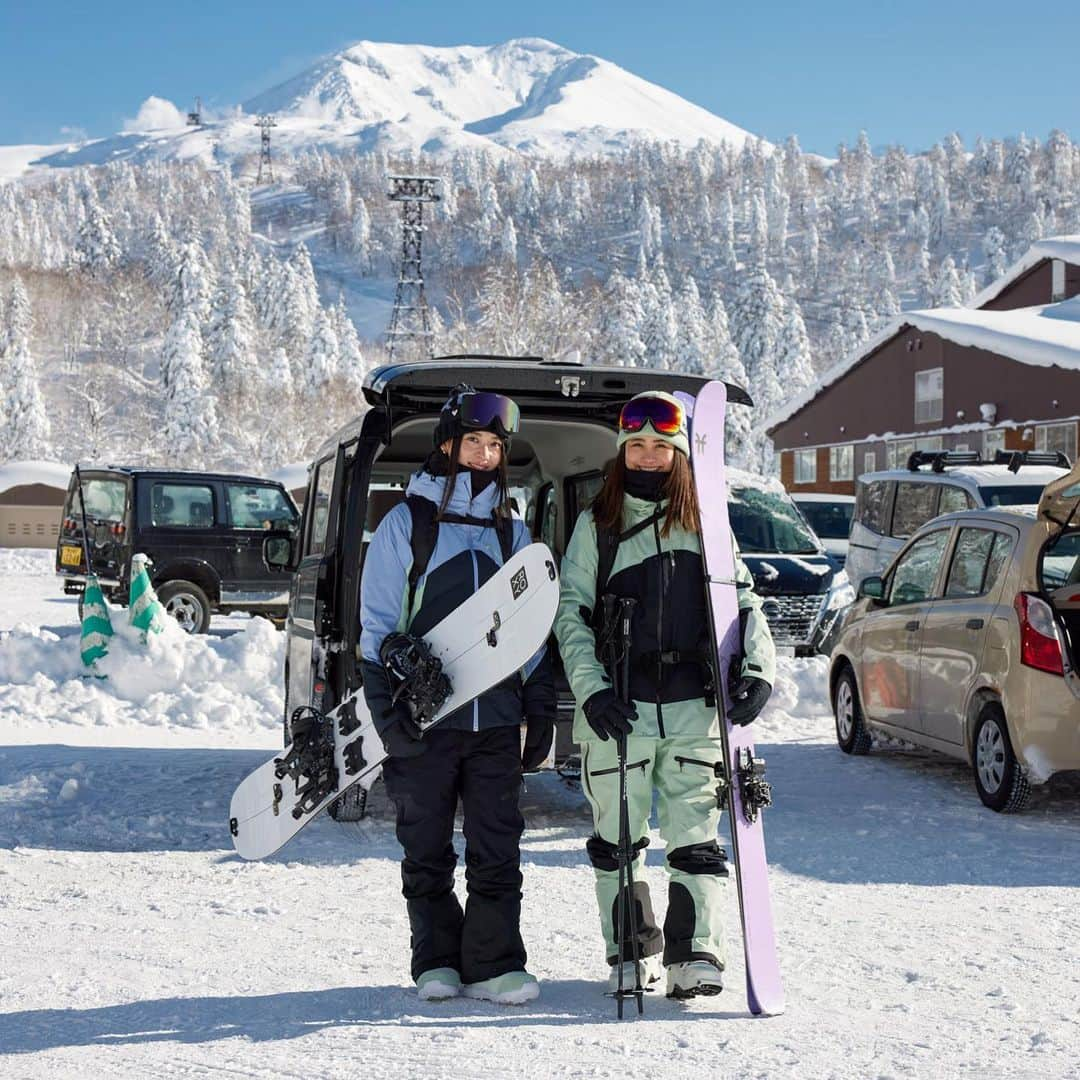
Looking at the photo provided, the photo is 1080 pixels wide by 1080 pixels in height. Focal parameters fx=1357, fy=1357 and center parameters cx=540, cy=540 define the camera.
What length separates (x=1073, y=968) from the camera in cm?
466

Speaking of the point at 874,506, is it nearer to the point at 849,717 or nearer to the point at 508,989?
the point at 849,717

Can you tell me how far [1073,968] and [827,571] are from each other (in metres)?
9.79

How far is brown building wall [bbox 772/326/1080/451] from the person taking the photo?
110 ft

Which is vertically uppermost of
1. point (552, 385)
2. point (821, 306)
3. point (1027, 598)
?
point (821, 306)

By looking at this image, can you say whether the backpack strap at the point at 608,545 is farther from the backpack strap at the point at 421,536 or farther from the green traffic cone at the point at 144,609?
the green traffic cone at the point at 144,609

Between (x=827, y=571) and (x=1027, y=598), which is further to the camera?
(x=827, y=571)

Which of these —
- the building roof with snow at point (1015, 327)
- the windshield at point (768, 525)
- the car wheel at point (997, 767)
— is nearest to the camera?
the car wheel at point (997, 767)

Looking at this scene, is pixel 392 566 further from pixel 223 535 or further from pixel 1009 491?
pixel 223 535

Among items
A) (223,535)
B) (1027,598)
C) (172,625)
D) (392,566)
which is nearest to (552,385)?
(392,566)

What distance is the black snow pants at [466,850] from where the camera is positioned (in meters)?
4.26

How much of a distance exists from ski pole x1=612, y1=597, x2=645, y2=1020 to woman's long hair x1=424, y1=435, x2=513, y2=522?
56 cm

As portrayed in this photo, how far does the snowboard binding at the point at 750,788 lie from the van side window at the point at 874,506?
1158 centimetres

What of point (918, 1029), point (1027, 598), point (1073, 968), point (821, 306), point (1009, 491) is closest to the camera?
point (918, 1029)

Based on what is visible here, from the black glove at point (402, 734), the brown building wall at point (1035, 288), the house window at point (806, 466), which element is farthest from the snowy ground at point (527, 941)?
the house window at point (806, 466)
